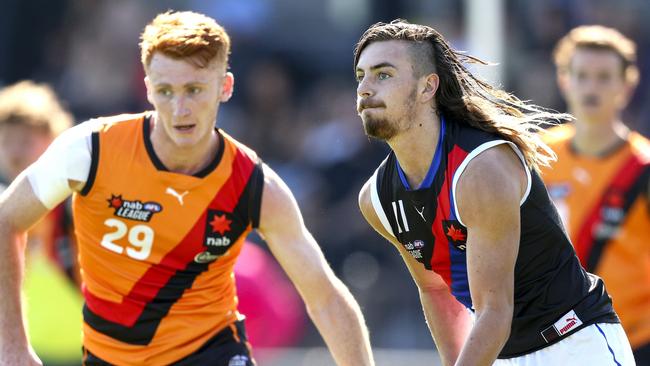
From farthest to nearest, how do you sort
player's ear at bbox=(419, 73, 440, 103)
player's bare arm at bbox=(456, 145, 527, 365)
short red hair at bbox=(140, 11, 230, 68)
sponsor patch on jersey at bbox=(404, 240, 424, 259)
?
short red hair at bbox=(140, 11, 230, 68), sponsor patch on jersey at bbox=(404, 240, 424, 259), player's ear at bbox=(419, 73, 440, 103), player's bare arm at bbox=(456, 145, 527, 365)

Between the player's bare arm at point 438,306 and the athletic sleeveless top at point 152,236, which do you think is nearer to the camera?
the player's bare arm at point 438,306

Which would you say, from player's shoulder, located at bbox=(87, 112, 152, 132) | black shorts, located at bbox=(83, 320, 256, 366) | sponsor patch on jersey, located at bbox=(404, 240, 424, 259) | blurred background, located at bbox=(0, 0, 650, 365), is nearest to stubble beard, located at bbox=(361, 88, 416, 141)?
sponsor patch on jersey, located at bbox=(404, 240, 424, 259)

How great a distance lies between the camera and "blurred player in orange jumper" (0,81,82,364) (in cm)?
775

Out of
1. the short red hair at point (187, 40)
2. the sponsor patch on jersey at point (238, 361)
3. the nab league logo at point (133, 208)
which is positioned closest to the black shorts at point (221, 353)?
the sponsor patch on jersey at point (238, 361)

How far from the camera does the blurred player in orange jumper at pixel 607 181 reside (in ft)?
24.2

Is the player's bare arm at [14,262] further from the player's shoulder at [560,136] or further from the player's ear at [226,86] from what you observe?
the player's shoulder at [560,136]

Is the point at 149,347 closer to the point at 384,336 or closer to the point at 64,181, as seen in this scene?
the point at 64,181

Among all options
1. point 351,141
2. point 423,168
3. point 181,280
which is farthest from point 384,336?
point 423,168

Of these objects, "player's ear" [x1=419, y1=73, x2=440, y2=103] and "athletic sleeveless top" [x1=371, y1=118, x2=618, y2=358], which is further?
"player's ear" [x1=419, y1=73, x2=440, y2=103]

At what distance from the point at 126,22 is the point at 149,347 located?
20.2ft

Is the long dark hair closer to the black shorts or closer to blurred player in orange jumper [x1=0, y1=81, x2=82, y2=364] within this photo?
the black shorts

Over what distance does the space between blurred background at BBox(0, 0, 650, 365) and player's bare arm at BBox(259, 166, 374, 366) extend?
4.03 m

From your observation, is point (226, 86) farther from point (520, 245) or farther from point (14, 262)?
point (520, 245)

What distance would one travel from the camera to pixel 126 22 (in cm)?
1126
